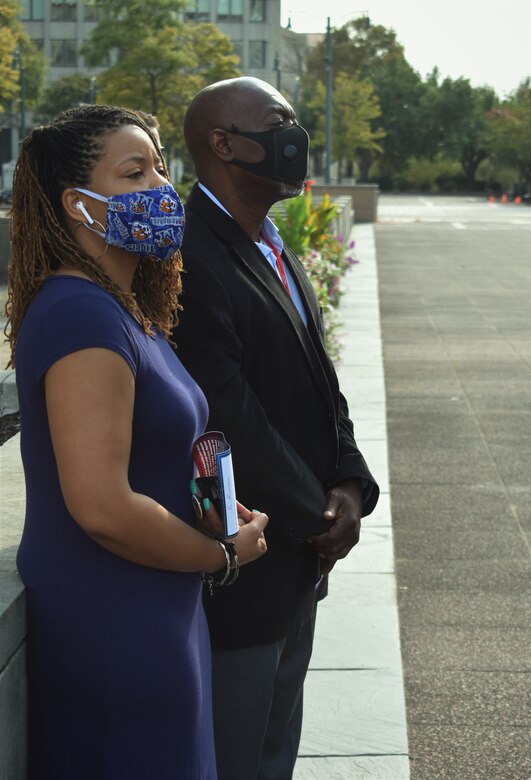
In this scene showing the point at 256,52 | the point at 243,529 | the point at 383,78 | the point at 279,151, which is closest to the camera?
the point at 243,529

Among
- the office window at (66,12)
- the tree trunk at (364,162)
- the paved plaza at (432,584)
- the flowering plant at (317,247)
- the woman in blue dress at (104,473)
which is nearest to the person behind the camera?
the woman in blue dress at (104,473)

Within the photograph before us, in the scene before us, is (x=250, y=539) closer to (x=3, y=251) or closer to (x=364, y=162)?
(x=3, y=251)

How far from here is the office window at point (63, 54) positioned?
90688 mm

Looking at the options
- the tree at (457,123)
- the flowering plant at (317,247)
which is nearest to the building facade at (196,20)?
the tree at (457,123)

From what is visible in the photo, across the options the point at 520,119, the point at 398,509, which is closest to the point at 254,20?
the point at 520,119

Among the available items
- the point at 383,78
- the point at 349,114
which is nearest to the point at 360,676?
the point at 349,114

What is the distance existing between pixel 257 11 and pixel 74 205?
9356 cm

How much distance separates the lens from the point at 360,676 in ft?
14.9

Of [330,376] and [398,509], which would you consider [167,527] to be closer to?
[330,376]

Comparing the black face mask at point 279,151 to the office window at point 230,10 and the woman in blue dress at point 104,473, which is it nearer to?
the woman in blue dress at point 104,473

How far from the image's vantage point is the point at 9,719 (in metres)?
2.22

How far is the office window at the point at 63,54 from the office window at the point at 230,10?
11.4 m

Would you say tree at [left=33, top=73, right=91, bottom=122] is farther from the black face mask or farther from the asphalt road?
the black face mask

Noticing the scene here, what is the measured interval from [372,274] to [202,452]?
60.9ft
